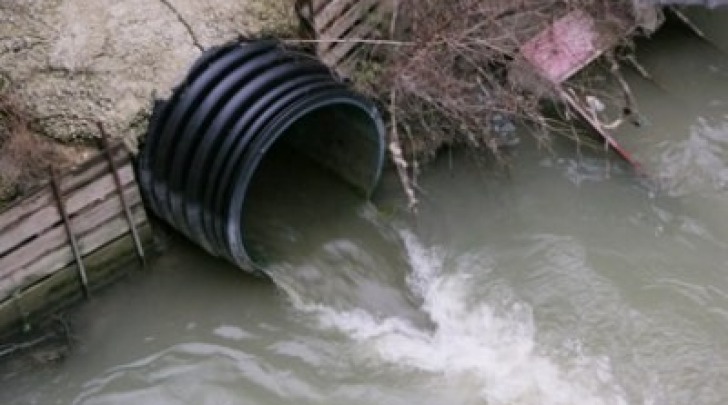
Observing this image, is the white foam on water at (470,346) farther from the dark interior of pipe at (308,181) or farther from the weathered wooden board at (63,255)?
the weathered wooden board at (63,255)

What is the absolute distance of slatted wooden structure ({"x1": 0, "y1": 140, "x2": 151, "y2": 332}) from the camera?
4.69 meters

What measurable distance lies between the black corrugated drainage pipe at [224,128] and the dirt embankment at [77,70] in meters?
0.12

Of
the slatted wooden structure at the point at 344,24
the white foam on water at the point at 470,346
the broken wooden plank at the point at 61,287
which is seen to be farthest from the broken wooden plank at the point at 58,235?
the slatted wooden structure at the point at 344,24

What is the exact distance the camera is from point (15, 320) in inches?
192

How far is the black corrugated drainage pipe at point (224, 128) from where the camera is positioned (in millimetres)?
4715

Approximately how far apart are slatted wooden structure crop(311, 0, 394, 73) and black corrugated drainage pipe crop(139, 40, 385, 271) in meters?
0.22

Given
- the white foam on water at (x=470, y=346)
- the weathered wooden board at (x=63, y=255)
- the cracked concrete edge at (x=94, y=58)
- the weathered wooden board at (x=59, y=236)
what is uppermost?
the cracked concrete edge at (x=94, y=58)

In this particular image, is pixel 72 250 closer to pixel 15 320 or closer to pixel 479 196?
pixel 15 320

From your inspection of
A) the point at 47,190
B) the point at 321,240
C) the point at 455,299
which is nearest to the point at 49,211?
the point at 47,190

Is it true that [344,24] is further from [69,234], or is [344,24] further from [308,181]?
[69,234]

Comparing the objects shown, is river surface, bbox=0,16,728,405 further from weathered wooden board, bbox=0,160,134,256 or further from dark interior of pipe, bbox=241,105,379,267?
weathered wooden board, bbox=0,160,134,256

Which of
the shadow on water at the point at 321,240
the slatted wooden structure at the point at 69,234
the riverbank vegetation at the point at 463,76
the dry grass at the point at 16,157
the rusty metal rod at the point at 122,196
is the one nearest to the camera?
the dry grass at the point at 16,157

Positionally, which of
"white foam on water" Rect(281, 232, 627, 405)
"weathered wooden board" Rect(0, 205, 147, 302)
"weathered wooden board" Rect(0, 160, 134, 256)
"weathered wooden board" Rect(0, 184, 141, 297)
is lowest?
"white foam on water" Rect(281, 232, 627, 405)

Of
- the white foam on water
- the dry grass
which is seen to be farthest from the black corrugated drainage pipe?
the white foam on water
